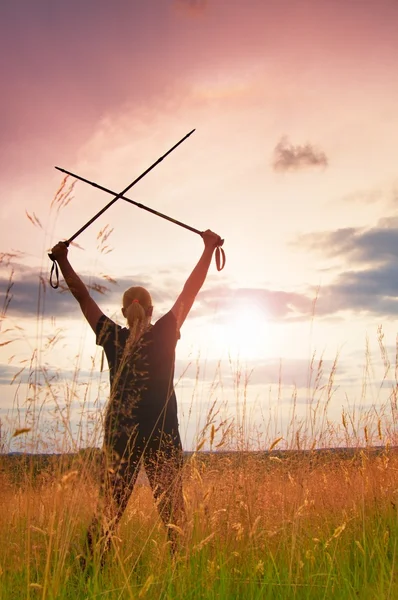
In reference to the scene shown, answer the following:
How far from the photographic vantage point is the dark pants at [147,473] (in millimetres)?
3363

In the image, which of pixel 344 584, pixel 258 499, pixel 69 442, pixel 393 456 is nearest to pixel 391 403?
pixel 393 456

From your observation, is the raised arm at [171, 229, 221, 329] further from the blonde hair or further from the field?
the field

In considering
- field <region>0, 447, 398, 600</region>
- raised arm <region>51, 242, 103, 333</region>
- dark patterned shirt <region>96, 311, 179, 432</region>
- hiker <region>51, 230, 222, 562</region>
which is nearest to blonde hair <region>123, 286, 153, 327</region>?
Result: hiker <region>51, 230, 222, 562</region>

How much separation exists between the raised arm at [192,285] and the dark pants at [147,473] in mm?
799

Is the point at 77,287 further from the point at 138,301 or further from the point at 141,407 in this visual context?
the point at 141,407

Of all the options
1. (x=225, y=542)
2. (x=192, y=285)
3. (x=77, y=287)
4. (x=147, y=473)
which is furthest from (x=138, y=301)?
(x=225, y=542)

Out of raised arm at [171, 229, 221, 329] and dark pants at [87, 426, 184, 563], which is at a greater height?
raised arm at [171, 229, 221, 329]

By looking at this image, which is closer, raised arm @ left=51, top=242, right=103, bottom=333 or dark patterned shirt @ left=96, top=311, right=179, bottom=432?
dark patterned shirt @ left=96, top=311, right=179, bottom=432

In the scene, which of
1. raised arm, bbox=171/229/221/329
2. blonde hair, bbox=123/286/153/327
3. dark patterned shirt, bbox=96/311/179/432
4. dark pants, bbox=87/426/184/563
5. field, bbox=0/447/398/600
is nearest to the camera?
field, bbox=0/447/398/600

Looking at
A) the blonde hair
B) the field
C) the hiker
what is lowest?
the field

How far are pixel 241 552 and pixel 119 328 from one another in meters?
1.57

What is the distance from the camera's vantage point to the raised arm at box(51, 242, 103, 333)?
4.16 meters

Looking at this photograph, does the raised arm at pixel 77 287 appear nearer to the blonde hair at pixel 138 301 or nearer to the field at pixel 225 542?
the blonde hair at pixel 138 301

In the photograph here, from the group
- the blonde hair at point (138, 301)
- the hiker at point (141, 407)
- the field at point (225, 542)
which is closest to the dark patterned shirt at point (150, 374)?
the hiker at point (141, 407)
